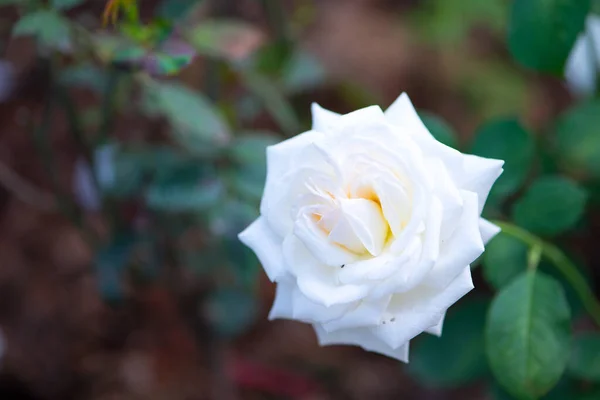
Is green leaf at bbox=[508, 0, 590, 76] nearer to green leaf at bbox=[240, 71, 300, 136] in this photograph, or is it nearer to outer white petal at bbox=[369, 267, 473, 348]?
outer white petal at bbox=[369, 267, 473, 348]

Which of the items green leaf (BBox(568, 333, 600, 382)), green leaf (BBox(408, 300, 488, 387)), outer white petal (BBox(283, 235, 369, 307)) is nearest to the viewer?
outer white petal (BBox(283, 235, 369, 307))

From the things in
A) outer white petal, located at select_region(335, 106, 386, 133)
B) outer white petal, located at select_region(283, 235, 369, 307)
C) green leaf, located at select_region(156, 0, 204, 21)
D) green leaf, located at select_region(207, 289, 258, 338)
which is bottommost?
green leaf, located at select_region(207, 289, 258, 338)

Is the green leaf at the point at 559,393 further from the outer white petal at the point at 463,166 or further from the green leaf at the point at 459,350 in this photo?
the outer white petal at the point at 463,166

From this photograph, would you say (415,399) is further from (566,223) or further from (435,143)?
(435,143)

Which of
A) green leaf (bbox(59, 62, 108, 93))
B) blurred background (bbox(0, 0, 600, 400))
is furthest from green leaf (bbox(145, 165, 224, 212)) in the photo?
green leaf (bbox(59, 62, 108, 93))

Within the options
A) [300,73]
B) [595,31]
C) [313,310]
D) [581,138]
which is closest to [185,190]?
[300,73]

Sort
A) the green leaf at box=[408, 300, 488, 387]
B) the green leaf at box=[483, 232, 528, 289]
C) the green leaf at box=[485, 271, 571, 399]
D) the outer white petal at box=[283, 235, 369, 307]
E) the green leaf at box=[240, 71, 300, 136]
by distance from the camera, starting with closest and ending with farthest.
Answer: the outer white petal at box=[283, 235, 369, 307]
the green leaf at box=[485, 271, 571, 399]
the green leaf at box=[483, 232, 528, 289]
the green leaf at box=[408, 300, 488, 387]
the green leaf at box=[240, 71, 300, 136]

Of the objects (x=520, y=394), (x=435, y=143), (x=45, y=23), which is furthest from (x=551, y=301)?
(x=45, y=23)
